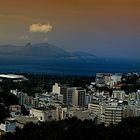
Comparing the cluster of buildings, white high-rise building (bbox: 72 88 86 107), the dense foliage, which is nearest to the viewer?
the dense foliage

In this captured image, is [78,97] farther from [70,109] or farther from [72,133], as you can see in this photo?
[72,133]

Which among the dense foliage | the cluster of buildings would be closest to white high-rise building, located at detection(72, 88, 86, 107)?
the cluster of buildings

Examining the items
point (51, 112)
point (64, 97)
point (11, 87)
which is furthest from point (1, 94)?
point (11, 87)

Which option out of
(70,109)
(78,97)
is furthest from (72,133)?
(78,97)

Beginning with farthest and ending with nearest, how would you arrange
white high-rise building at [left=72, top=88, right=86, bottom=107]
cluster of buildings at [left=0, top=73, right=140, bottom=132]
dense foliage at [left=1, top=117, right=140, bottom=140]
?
white high-rise building at [left=72, top=88, right=86, bottom=107] < cluster of buildings at [left=0, top=73, right=140, bottom=132] < dense foliage at [left=1, top=117, right=140, bottom=140]

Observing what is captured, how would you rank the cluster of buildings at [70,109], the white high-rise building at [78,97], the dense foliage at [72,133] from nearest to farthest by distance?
the dense foliage at [72,133]
the cluster of buildings at [70,109]
the white high-rise building at [78,97]

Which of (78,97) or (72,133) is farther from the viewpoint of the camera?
(78,97)

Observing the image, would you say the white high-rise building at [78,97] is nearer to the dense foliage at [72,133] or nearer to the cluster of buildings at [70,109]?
the cluster of buildings at [70,109]

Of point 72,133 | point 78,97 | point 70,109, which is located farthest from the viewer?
point 78,97

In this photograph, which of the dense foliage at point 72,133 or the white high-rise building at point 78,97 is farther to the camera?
the white high-rise building at point 78,97

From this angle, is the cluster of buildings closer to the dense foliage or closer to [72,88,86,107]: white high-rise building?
[72,88,86,107]: white high-rise building

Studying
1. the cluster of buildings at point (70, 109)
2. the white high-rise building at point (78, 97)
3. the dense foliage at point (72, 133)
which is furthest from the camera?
the white high-rise building at point (78, 97)

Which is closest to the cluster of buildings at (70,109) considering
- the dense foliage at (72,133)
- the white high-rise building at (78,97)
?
the white high-rise building at (78,97)
